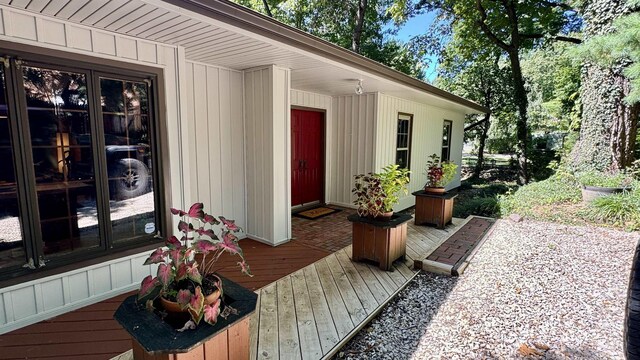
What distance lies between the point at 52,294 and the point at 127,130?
56.6 inches

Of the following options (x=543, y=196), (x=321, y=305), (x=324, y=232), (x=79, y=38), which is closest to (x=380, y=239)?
(x=321, y=305)

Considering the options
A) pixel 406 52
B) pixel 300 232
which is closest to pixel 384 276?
pixel 300 232

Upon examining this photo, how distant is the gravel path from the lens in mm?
2127

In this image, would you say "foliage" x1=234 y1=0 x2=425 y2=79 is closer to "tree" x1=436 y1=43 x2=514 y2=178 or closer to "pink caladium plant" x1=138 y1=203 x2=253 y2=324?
"tree" x1=436 y1=43 x2=514 y2=178

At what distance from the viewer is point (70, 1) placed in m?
1.99

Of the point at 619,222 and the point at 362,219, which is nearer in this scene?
the point at 362,219

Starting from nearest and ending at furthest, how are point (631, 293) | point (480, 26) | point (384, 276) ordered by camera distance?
point (631, 293), point (384, 276), point (480, 26)

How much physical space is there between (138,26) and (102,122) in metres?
0.85

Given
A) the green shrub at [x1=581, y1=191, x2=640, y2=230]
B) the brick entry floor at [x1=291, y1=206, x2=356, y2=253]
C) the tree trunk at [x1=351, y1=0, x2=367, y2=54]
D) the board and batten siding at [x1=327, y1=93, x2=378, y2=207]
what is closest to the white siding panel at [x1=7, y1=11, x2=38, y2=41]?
the brick entry floor at [x1=291, y1=206, x2=356, y2=253]

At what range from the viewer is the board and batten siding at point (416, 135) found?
235 inches

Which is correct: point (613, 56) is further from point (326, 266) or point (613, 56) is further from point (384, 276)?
point (326, 266)

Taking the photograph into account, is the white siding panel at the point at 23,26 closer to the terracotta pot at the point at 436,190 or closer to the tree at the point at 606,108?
the terracotta pot at the point at 436,190

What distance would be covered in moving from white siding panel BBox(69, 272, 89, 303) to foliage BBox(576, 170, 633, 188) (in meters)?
7.42

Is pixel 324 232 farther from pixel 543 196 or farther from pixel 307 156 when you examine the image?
pixel 543 196
